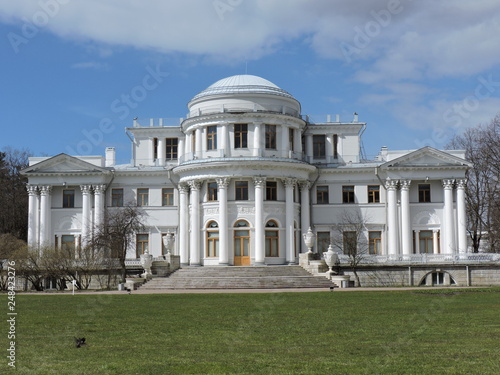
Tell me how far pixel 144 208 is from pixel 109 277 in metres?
10.7

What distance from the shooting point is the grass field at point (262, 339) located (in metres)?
12.0

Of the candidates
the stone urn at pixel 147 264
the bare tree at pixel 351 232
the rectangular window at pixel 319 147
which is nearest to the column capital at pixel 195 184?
the stone urn at pixel 147 264

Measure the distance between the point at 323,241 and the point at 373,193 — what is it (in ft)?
18.5

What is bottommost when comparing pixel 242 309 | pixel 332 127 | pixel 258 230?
pixel 242 309

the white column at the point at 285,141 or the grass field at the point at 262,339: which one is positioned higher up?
the white column at the point at 285,141

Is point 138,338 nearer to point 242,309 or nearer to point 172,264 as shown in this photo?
point 242,309

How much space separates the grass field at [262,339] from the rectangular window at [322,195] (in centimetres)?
3293

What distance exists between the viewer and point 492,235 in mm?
59938

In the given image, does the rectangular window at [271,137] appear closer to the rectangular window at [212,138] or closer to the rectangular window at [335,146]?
the rectangular window at [212,138]

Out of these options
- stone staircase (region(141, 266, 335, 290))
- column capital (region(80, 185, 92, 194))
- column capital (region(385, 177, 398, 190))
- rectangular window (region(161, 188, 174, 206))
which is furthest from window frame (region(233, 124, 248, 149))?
column capital (region(80, 185, 92, 194))

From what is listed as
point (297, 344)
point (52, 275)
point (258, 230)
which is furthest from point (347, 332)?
point (258, 230)

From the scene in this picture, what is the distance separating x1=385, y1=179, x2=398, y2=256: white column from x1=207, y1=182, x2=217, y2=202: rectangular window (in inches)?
537

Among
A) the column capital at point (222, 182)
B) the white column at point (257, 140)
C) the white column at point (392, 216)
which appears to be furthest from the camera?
the white column at point (392, 216)

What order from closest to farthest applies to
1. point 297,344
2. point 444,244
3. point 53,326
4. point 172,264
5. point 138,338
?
1. point 297,344
2. point 138,338
3. point 53,326
4. point 172,264
5. point 444,244
